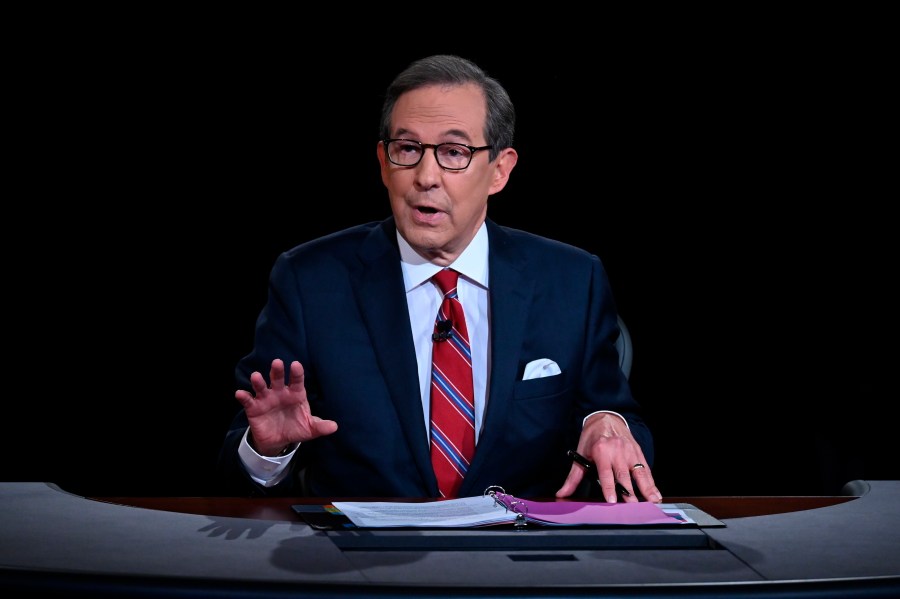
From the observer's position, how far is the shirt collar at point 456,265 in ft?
7.73

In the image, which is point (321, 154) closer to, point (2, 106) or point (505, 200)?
point (505, 200)

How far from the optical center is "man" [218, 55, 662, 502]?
87.3 inches

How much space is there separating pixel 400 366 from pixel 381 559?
2.87 ft

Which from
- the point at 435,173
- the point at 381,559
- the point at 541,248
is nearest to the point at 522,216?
the point at 541,248

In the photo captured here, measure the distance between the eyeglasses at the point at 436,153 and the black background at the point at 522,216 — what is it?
812 mm

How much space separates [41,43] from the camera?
292cm

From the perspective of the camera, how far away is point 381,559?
1.38 meters

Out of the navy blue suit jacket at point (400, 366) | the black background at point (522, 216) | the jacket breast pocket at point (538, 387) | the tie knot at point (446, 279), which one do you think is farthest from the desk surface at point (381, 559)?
the black background at point (522, 216)

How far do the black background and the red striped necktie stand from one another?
0.95 metres

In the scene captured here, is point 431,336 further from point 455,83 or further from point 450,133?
point 455,83

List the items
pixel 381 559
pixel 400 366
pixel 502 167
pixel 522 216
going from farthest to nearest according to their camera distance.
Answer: pixel 522 216 < pixel 502 167 < pixel 400 366 < pixel 381 559

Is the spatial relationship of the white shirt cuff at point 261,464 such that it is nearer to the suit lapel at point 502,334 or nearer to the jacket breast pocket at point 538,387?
the suit lapel at point 502,334

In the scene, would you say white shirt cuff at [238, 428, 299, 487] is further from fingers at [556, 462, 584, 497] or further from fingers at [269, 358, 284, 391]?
fingers at [556, 462, 584, 497]

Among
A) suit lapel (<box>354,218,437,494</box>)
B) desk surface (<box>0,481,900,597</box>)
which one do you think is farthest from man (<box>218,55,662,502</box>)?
desk surface (<box>0,481,900,597</box>)
